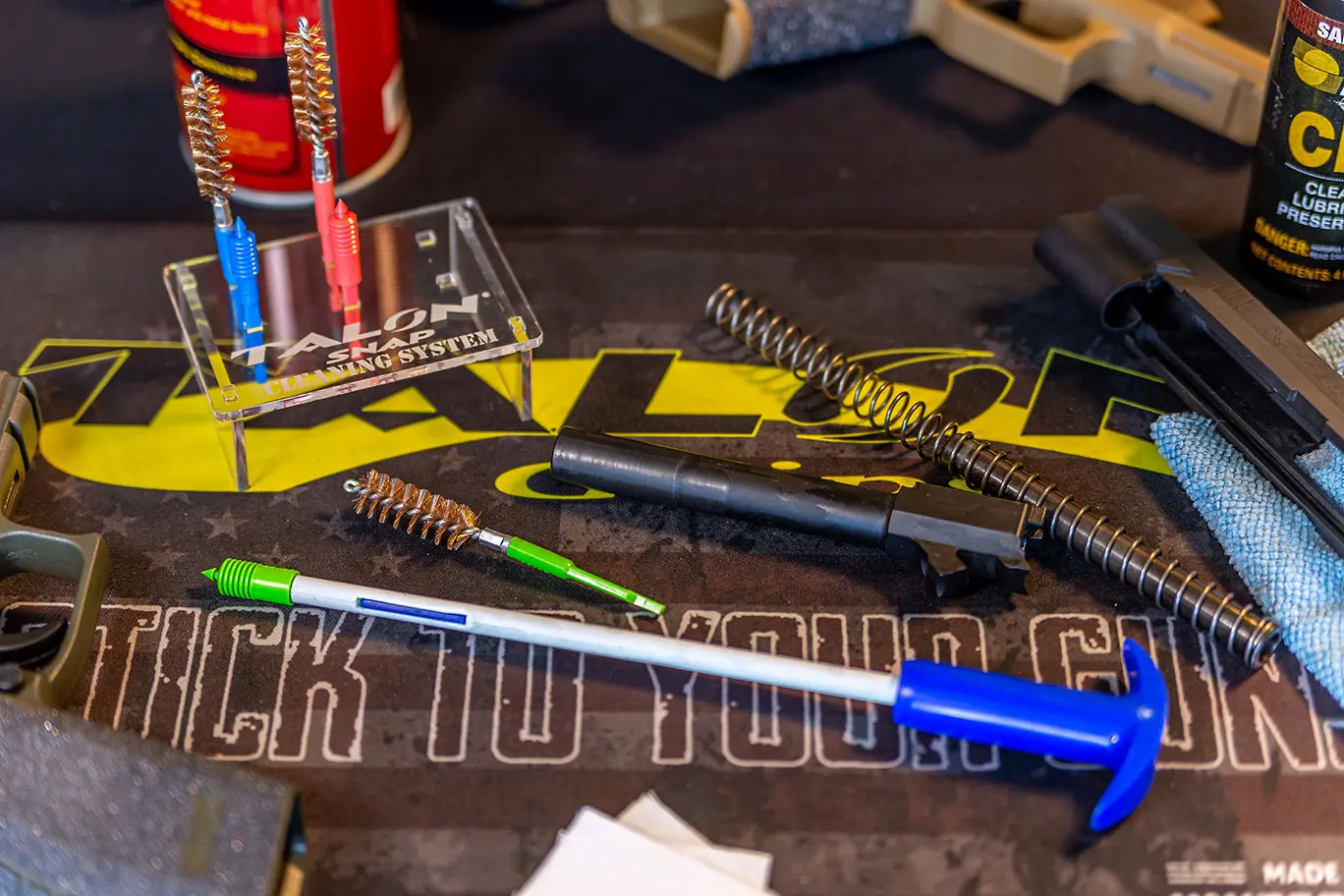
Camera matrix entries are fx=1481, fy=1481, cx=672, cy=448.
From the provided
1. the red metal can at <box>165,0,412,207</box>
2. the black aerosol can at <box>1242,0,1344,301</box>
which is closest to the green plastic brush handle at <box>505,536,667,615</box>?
the red metal can at <box>165,0,412,207</box>

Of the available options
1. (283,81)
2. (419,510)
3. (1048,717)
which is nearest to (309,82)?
(283,81)

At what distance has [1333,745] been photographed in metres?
0.74

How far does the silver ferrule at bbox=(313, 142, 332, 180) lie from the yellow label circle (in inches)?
22.6

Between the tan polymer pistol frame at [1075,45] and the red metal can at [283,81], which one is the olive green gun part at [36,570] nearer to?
the red metal can at [283,81]

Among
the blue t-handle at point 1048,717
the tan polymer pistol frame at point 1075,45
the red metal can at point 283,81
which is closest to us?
the blue t-handle at point 1048,717

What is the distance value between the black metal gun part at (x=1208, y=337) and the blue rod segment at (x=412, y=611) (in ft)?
1.46

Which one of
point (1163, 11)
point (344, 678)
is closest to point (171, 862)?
point (344, 678)

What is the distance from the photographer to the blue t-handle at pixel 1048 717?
0.71 m

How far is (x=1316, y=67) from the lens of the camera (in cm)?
87

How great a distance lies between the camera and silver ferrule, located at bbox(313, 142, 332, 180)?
84 centimetres

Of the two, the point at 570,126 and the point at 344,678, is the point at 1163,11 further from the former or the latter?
the point at 344,678

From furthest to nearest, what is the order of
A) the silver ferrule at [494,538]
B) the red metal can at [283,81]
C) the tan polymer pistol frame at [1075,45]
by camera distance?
the tan polymer pistol frame at [1075,45] → the red metal can at [283,81] → the silver ferrule at [494,538]

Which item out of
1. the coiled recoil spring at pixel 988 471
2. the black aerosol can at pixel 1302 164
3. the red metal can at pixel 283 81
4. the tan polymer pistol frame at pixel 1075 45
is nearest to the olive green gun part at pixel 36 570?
the red metal can at pixel 283 81

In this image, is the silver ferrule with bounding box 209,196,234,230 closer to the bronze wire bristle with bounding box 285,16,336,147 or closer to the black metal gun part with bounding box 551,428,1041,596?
the bronze wire bristle with bounding box 285,16,336,147
